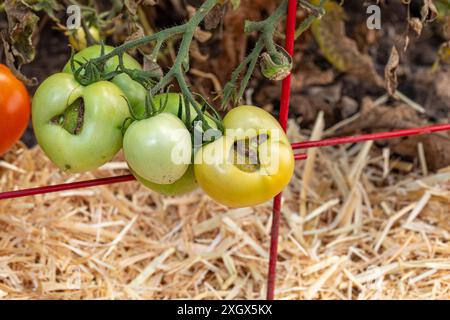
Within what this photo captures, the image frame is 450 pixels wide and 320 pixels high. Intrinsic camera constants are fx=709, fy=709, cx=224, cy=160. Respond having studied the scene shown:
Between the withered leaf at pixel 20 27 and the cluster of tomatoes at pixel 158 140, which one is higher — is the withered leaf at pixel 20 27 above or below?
above

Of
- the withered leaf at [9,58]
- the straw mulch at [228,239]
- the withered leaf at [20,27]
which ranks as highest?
the withered leaf at [20,27]

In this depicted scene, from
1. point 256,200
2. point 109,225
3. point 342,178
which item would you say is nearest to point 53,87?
point 256,200

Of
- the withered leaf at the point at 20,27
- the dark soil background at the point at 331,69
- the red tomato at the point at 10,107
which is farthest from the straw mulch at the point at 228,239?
the withered leaf at the point at 20,27

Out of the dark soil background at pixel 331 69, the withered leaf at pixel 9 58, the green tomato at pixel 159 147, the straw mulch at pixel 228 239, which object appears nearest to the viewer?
the green tomato at pixel 159 147

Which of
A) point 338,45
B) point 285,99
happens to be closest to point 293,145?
point 285,99

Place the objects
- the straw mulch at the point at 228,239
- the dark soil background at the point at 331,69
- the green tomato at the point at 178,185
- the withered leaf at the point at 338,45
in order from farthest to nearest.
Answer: the dark soil background at the point at 331,69 → the withered leaf at the point at 338,45 → the straw mulch at the point at 228,239 → the green tomato at the point at 178,185

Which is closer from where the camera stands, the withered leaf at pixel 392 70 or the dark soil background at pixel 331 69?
the withered leaf at pixel 392 70

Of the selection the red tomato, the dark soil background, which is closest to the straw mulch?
the dark soil background

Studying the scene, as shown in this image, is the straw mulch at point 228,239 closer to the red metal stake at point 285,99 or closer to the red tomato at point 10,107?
the red metal stake at point 285,99
